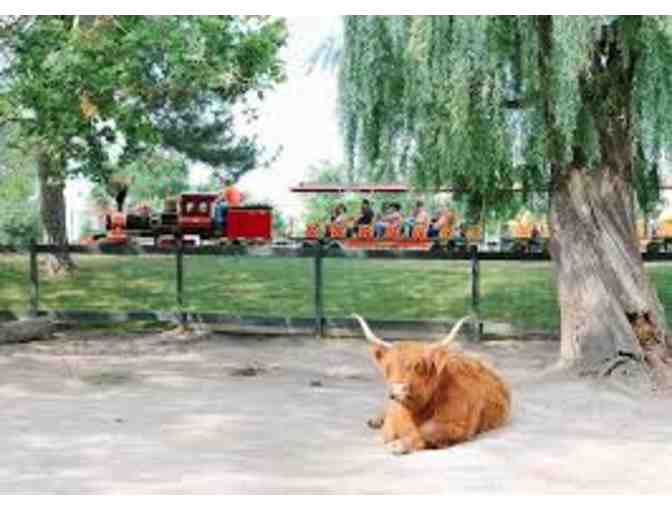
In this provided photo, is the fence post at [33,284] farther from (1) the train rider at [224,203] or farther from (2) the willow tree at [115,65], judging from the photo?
(1) the train rider at [224,203]

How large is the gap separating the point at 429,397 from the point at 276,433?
105 centimetres

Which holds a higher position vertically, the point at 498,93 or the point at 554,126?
the point at 498,93

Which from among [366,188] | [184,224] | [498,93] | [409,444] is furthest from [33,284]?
[184,224]

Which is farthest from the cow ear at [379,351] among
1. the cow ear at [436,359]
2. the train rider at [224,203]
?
the train rider at [224,203]

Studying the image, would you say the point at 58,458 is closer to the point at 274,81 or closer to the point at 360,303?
the point at 274,81

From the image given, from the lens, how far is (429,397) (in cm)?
614

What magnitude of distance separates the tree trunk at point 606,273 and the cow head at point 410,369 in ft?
10.2

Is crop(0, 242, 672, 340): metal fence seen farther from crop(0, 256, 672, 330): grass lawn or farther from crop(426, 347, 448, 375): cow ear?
crop(426, 347, 448, 375): cow ear

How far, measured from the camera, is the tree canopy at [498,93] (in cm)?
780

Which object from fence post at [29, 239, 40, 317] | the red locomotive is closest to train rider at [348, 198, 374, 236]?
the red locomotive

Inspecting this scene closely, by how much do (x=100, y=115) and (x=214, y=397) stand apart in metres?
4.57

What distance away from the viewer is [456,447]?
240 inches

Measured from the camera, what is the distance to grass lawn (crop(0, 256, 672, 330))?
14.8m

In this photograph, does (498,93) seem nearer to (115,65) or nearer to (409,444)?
(409,444)
